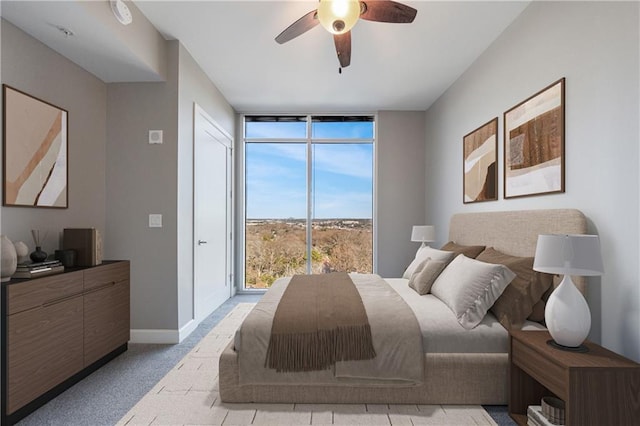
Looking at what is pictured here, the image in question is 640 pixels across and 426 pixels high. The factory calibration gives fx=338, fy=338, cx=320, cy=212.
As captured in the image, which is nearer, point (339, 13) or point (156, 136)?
point (339, 13)

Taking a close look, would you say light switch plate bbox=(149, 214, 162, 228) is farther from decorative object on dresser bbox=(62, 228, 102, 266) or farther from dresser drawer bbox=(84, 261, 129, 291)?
decorative object on dresser bbox=(62, 228, 102, 266)

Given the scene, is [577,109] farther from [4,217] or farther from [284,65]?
[4,217]

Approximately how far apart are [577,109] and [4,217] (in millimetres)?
3748

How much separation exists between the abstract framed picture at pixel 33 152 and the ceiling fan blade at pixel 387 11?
241 cm

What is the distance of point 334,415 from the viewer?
1.99 metres

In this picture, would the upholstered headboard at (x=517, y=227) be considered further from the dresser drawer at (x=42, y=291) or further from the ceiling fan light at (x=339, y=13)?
the dresser drawer at (x=42, y=291)

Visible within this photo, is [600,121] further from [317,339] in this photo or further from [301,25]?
[317,339]

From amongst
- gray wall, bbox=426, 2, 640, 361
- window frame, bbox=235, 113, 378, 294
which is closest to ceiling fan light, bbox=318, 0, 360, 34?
gray wall, bbox=426, 2, 640, 361

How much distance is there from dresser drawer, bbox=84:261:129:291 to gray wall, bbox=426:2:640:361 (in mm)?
3366

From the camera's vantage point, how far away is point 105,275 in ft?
8.89

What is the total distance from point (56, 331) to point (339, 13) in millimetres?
2723

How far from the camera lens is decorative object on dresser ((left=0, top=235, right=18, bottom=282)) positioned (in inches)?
77.3

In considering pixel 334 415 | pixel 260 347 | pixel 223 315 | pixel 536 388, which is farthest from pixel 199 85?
pixel 536 388

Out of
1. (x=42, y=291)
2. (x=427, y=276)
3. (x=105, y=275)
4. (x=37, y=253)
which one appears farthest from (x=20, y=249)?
(x=427, y=276)
